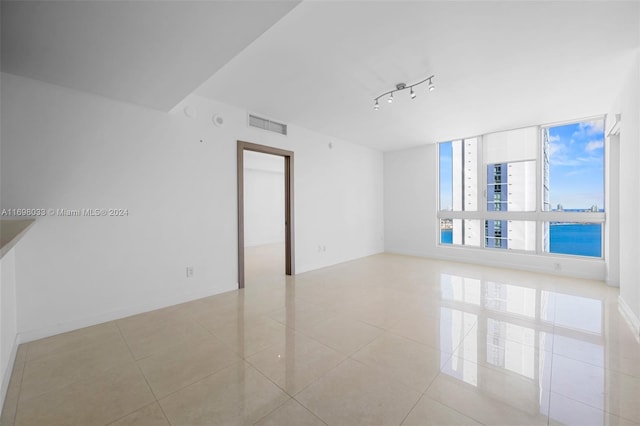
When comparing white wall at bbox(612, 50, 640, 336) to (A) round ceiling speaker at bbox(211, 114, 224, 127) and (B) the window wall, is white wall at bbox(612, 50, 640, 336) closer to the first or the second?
(B) the window wall

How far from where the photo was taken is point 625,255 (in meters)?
2.97

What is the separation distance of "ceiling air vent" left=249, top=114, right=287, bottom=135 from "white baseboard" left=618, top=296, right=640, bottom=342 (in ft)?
16.3

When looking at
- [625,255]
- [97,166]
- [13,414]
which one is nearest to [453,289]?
[625,255]

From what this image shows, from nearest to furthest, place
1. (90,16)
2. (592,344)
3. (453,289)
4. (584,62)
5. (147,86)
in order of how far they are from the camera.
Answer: (90,16)
(592,344)
(147,86)
(584,62)
(453,289)

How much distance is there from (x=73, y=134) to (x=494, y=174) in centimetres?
690

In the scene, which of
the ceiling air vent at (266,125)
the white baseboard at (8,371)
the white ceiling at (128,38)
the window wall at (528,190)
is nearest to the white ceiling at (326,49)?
the white ceiling at (128,38)

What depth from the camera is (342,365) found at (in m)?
1.96

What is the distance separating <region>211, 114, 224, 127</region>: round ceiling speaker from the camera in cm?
353

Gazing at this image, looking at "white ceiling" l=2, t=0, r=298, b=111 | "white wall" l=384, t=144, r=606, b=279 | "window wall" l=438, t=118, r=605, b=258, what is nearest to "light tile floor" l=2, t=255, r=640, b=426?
"window wall" l=438, t=118, r=605, b=258

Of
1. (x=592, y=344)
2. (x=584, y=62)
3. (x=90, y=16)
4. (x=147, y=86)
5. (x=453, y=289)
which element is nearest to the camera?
(x=90, y=16)

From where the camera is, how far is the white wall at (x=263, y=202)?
8461 mm

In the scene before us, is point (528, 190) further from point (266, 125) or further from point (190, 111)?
point (190, 111)

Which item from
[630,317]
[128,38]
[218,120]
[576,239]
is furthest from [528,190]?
[128,38]

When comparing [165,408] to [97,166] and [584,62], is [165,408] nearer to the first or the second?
[97,166]
